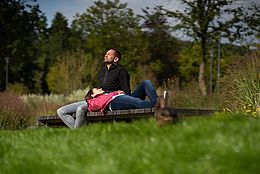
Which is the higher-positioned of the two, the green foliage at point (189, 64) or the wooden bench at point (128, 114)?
the green foliage at point (189, 64)

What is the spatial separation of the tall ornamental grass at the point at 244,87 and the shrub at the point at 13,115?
5.84 meters

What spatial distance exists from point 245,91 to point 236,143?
611 cm

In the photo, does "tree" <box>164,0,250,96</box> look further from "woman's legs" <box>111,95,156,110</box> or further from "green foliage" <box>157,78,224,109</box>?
"woman's legs" <box>111,95,156,110</box>

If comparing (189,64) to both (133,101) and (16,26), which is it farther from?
(133,101)

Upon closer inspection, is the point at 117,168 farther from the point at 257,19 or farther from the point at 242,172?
the point at 257,19

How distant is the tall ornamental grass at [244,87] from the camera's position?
10.2 metres

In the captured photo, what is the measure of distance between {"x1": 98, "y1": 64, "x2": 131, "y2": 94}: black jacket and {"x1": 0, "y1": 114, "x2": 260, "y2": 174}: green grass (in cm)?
355

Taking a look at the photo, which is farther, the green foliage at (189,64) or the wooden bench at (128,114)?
the green foliage at (189,64)

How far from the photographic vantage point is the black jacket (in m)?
9.88

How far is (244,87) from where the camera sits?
1056 centimetres

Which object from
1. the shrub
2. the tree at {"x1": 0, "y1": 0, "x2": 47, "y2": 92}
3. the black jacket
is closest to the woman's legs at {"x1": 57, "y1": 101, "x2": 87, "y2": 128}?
the black jacket

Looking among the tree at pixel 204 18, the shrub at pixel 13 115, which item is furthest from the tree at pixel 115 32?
the shrub at pixel 13 115

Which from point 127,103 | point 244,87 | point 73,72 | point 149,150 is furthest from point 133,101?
point 73,72

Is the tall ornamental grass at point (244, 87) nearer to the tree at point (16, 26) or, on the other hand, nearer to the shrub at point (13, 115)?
the shrub at point (13, 115)
